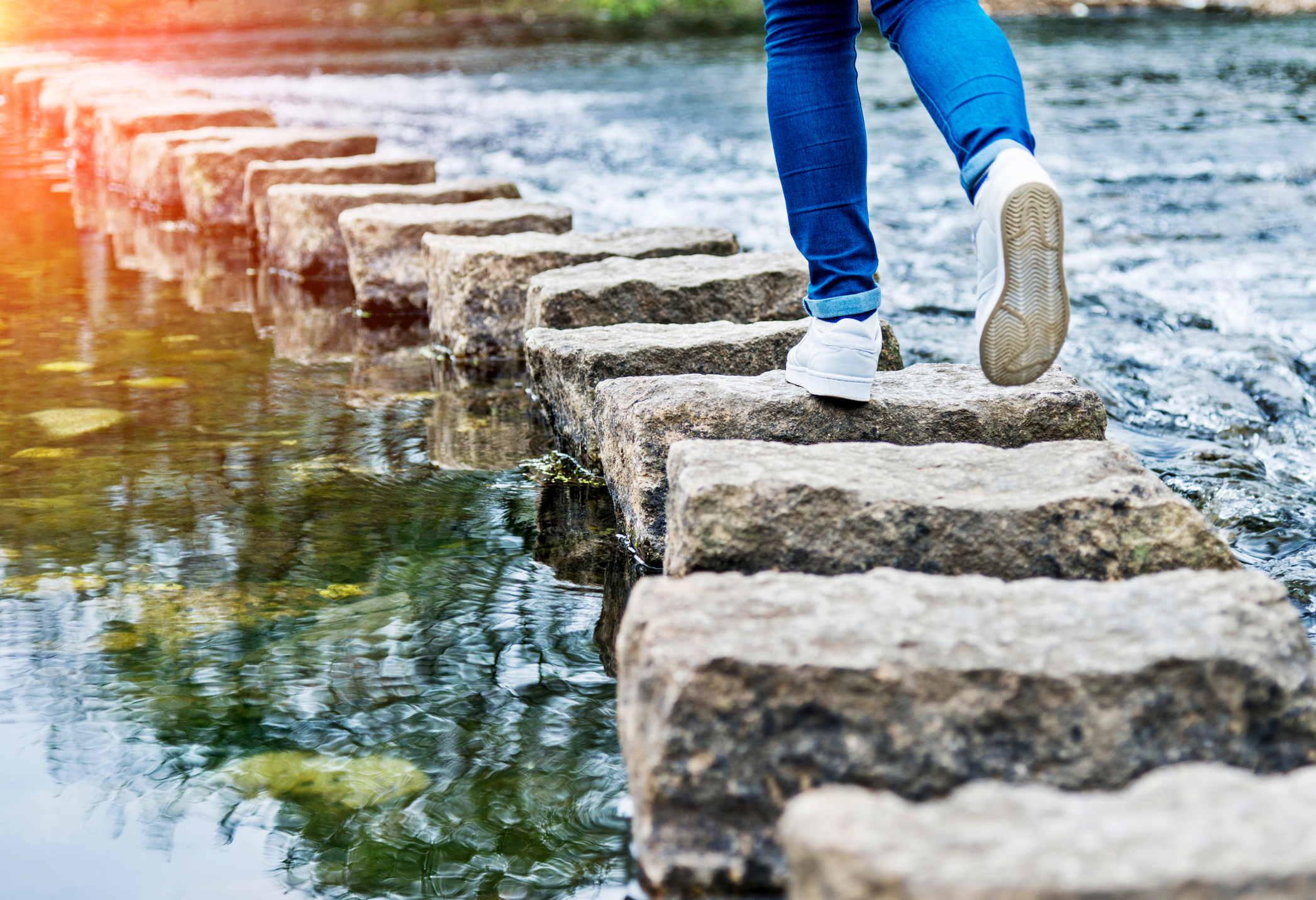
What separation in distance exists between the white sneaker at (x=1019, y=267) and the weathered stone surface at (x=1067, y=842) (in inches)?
25.5

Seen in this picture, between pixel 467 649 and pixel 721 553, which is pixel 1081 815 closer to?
pixel 721 553

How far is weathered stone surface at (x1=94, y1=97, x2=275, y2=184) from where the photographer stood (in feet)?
17.0

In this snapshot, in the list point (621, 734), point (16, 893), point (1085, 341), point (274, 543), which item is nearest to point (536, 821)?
point (621, 734)

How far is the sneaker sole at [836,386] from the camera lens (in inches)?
68.6

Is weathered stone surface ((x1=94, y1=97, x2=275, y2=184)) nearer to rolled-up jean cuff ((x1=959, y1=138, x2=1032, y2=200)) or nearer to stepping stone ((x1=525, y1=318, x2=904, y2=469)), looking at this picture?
stepping stone ((x1=525, y1=318, x2=904, y2=469))

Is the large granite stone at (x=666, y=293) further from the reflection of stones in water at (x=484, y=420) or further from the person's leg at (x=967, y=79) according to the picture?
the person's leg at (x=967, y=79)

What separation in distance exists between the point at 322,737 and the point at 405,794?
0.48 ft

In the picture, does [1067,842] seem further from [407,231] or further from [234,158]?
[234,158]

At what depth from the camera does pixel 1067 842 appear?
78cm

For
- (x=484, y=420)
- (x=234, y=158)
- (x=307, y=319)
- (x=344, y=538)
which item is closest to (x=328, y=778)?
(x=344, y=538)

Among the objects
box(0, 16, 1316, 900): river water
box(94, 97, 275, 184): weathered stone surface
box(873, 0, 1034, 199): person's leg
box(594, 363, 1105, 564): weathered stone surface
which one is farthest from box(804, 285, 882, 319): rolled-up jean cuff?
box(94, 97, 275, 184): weathered stone surface

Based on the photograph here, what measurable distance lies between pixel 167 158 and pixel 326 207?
1.55 meters

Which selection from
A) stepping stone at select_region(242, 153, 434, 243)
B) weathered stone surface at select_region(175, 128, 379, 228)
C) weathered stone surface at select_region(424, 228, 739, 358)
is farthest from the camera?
weathered stone surface at select_region(175, 128, 379, 228)

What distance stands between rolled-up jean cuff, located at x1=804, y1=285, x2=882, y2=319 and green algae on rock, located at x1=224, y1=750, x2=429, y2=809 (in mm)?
→ 851
